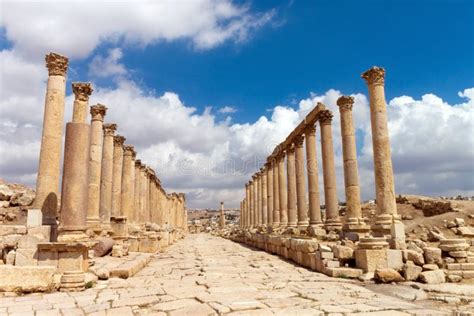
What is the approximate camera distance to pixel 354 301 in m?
6.52

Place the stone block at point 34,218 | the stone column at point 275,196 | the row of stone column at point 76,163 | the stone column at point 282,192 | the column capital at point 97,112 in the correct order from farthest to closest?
the stone column at point 275,196 < the stone column at point 282,192 < the column capital at point 97,112 < the stone block at point 34,218 < the row of stone column at point 76,163

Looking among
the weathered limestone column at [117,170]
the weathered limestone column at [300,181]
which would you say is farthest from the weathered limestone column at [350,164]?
the weathered limestone column at [117,170]

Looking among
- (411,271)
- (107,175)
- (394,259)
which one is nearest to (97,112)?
(107,175)

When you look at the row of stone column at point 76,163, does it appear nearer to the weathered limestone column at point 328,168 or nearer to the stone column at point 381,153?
the stone column at point 381,153

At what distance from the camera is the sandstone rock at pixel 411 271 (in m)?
8.93

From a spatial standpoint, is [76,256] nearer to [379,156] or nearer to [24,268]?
[24,268]

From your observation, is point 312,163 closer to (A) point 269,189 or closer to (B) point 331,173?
(B) point 331,173

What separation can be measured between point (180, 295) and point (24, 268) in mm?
3455

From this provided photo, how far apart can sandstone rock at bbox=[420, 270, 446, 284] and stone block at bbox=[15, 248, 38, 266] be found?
8.98 metres

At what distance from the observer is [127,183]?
23.1 m

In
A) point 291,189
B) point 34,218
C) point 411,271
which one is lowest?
point 411,271

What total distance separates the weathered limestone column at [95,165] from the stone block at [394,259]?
464 inches

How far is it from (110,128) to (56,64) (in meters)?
8.52

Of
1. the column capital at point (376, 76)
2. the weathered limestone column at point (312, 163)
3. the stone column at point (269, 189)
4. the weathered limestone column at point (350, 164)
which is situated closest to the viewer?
the column capital at point (376, 76)
